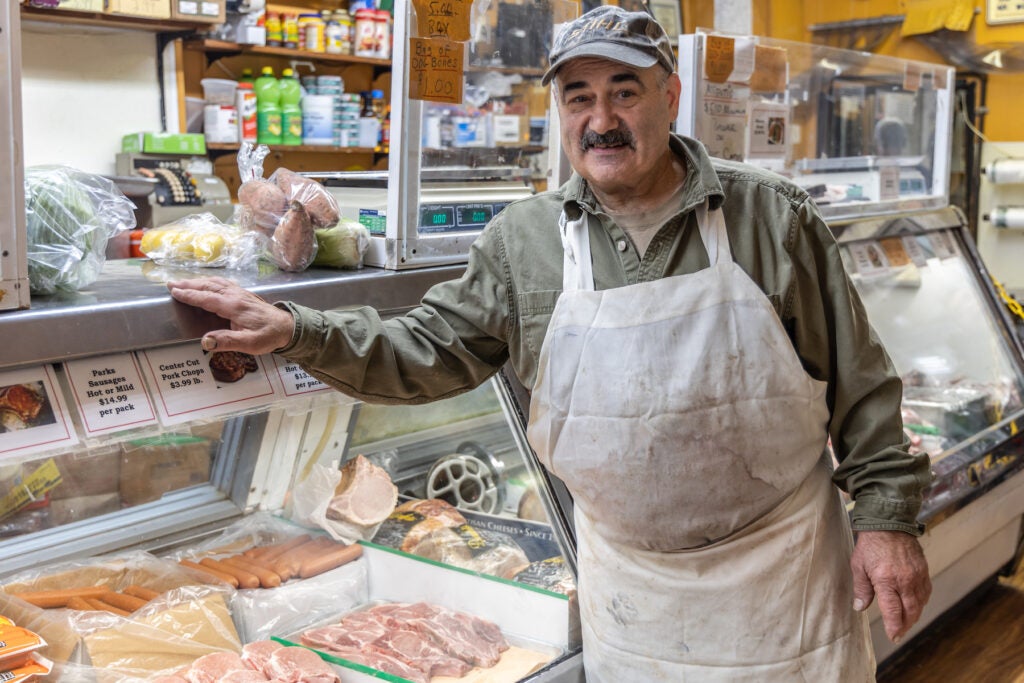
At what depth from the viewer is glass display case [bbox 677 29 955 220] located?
305 cm

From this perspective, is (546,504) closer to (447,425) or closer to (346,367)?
(447,425)

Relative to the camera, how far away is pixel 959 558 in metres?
3.61

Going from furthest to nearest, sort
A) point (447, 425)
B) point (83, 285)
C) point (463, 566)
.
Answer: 1. point (447, 425)
2. point (463, 566)
3. point (83, 285)

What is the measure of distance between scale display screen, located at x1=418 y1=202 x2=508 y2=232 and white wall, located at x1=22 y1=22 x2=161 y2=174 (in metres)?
3.94

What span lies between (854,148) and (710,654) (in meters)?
2.92

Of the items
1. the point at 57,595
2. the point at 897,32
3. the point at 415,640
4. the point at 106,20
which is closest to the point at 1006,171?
the point at 897,32

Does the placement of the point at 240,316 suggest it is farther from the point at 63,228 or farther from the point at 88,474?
the point at 88,474

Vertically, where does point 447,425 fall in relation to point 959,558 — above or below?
above

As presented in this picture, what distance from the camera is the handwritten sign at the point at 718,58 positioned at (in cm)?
301

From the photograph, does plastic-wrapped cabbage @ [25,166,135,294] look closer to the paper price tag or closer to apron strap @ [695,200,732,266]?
the paper price tag

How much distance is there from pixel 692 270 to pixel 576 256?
21 cm

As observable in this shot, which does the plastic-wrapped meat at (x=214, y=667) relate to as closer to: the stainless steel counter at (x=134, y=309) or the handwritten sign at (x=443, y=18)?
the stainless steel counter at (x=134, y=309)

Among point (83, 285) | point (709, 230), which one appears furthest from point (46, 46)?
point (709, 230)

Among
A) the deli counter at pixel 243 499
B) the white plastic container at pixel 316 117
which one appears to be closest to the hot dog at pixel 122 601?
the deli counter at pixel 243 499
